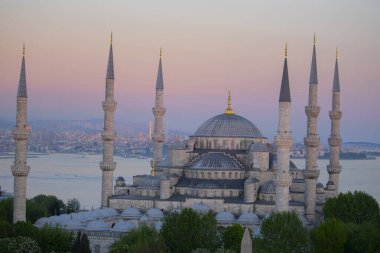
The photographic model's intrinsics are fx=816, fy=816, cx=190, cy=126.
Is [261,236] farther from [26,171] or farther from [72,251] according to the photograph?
[26,171]

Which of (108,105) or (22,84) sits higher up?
(22,84)

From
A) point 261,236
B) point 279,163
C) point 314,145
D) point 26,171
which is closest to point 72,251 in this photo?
point 26,171

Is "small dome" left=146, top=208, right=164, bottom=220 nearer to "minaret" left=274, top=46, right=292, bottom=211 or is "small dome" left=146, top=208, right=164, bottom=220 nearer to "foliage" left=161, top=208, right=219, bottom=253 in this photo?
"foliage" left=161, top=208, right=219, bottom=253

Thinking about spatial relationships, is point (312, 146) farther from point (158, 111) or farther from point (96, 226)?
point (96, 226)

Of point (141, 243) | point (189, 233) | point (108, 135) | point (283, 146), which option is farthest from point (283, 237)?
point (108, 135)

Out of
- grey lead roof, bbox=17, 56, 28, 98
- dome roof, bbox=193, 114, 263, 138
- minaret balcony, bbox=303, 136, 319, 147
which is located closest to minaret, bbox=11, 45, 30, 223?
grey lead roof, bbox=17, 56, 28, 98

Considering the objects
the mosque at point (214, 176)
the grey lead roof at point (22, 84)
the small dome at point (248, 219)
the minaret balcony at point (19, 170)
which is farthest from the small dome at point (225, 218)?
the grey lead roof at point (22, 84)
